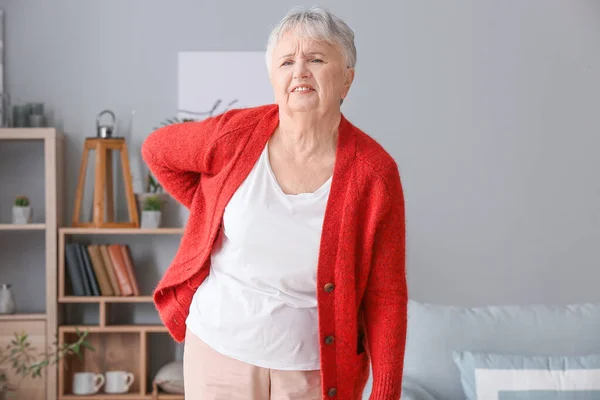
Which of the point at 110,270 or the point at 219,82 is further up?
the point at 219,82

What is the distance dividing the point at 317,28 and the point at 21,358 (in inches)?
109

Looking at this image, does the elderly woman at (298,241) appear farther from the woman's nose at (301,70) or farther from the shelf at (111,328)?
the shelf at (111,328)

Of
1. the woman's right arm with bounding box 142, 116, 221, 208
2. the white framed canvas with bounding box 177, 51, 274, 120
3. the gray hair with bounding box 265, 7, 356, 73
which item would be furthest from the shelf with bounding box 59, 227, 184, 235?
the gray hair with bounding box 265, 7, 356, 73

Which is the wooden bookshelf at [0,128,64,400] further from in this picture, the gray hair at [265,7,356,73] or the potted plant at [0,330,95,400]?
the gray hair at [265,7,356,73]

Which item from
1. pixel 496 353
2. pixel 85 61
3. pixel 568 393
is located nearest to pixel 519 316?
Answer: pixel 496 353

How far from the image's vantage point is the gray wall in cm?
377

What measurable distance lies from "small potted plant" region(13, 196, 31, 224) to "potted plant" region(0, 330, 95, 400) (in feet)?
1.66

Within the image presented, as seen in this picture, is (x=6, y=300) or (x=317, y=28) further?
(x=6, y=300)

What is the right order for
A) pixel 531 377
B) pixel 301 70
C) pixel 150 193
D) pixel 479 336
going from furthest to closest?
pixel 150 193 → pixel 479 336 → pixel 531 377 → pixel 301 70

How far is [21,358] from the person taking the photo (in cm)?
361

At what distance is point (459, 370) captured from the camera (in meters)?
2.66

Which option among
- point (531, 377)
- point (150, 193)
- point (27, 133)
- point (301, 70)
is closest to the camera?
point (301, 70)

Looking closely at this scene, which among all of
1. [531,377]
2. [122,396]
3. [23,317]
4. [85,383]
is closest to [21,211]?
[23,317]

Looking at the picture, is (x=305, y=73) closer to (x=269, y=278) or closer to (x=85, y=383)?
(x=269, y=278)
